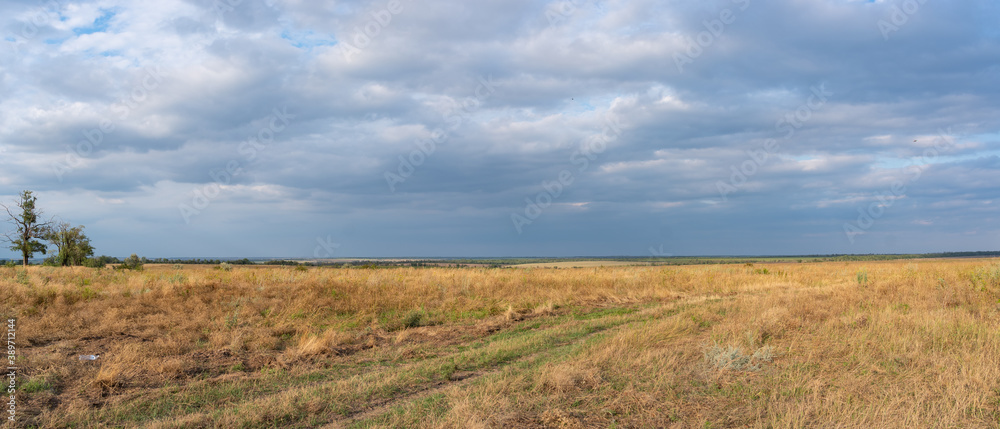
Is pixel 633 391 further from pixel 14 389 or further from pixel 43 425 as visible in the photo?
pixel 14 389

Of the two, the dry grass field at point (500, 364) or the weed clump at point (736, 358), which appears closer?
the dry grass field at point (500, 364)

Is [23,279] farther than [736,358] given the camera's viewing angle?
Yes

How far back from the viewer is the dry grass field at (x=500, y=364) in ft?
19.2

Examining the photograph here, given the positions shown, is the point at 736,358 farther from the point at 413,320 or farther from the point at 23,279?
the point at 23,279

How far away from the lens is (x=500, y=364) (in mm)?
8758

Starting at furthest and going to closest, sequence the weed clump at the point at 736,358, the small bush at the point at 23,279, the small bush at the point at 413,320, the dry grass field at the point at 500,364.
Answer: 1. the small bush at the point at 23,279
2. the small bush at the point at 413,320
3. the weed clump at the point at 736,358
4. the dry grass field at the point at 500,364

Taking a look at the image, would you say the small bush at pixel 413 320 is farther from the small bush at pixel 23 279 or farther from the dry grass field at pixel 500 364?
the small bush at pixel 23 279

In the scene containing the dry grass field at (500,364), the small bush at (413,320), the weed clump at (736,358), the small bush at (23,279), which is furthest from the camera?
the small bush at (23,279)

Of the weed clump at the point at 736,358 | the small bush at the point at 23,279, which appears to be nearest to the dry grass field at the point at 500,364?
the weed clump at the point at 736,358

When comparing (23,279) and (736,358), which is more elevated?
(23,279)

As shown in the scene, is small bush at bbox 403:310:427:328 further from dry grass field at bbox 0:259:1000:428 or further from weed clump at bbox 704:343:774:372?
weed clump at bbox 704:343:774:372

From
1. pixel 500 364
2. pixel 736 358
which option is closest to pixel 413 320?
pixel 500 364

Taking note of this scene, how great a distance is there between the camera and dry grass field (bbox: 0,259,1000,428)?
5.85 metres

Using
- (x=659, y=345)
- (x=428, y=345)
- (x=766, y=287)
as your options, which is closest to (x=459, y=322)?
(x=428, y=345)
